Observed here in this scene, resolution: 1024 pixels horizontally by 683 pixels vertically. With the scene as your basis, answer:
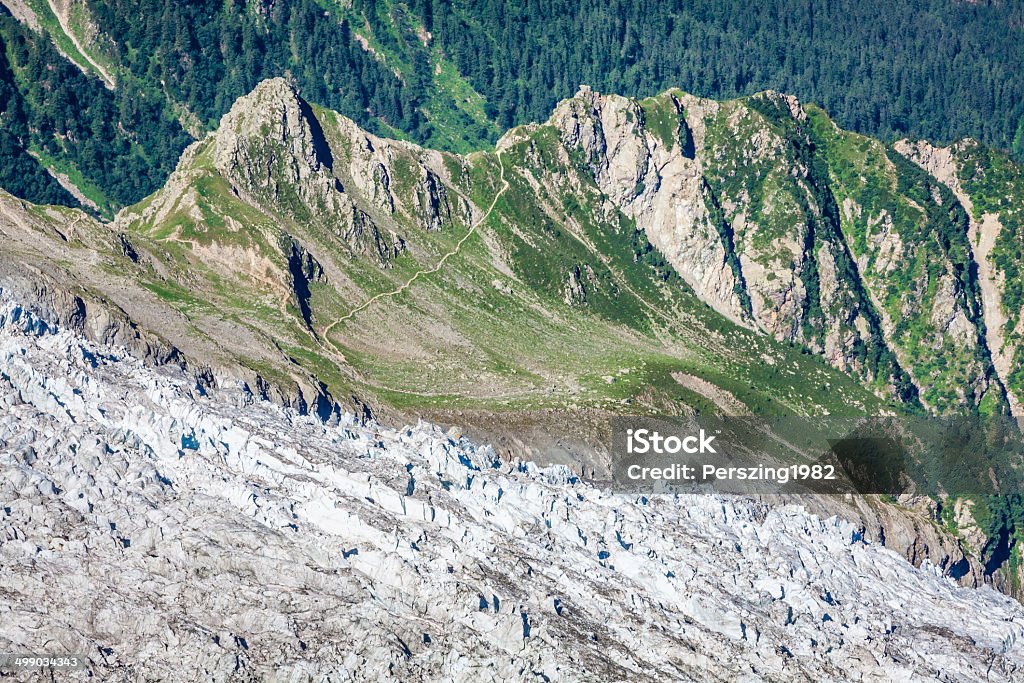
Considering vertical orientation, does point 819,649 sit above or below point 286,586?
below

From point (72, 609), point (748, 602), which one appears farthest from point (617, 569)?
point (72, 609)

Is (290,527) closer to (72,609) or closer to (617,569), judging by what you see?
(72,609)

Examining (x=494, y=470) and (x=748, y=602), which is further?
(x=494, y=470)

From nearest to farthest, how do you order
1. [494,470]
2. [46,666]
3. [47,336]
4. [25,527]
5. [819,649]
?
[46,666], [25,527], [819,649], [47,336], [494,470]

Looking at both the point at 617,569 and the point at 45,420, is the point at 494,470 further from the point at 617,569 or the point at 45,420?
the point at 45,420

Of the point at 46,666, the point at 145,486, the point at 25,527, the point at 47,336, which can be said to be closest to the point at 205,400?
the point at 47,336

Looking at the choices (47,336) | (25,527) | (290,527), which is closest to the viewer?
(25,527)
